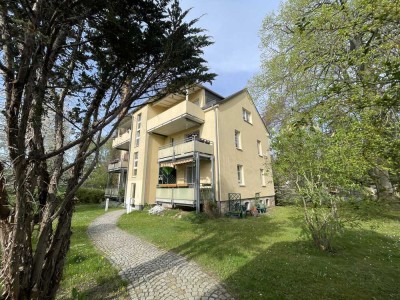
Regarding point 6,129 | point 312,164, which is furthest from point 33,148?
point 312,164

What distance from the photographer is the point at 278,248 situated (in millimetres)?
7574

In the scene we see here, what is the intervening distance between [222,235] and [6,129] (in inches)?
338

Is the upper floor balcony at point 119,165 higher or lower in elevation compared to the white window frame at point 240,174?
higher

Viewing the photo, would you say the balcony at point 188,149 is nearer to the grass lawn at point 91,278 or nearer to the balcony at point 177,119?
the balcony at point 177,119

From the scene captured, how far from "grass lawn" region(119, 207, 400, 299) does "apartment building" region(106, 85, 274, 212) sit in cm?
521

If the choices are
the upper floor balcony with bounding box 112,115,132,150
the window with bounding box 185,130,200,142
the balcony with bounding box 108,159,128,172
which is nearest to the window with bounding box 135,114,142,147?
the upper floor balcony with bounding box 112,115,132,150

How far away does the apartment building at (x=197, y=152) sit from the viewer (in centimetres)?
1578

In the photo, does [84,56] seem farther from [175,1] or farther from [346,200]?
[346,200]

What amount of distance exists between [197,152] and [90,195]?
19.4 metres

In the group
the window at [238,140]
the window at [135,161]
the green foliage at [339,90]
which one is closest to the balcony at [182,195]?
the window at [135,161]

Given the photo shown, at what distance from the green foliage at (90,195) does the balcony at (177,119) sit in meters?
14.1

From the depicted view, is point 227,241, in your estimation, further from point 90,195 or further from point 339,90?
point 90,195

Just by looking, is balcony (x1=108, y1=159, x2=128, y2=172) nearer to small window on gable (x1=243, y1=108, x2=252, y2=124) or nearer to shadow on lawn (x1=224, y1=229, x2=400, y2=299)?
small window on gable (x1=243, y1=108, x2=252, y2=124)

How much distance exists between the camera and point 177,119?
1639 centimetres
